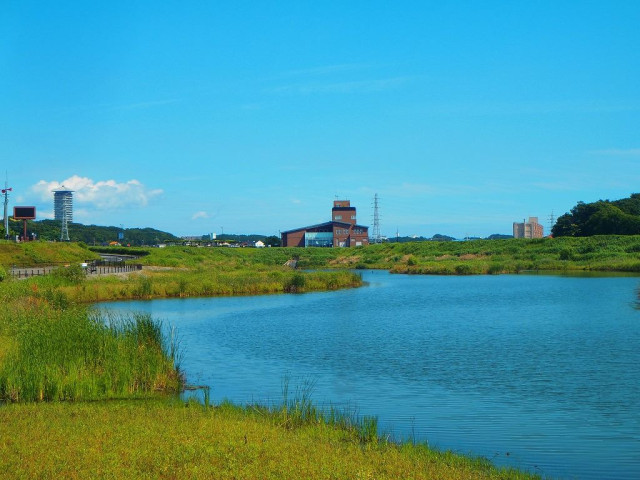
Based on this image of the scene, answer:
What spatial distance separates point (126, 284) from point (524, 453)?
119 feet

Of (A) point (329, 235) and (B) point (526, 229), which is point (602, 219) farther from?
(B) point (526, 229)

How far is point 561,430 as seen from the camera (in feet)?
42.0

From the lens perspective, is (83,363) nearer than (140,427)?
No

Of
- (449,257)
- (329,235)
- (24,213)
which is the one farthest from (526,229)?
(24,213)

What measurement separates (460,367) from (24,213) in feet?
280

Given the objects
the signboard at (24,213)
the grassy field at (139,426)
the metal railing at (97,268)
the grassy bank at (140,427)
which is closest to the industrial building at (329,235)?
the signboard at (24,213)

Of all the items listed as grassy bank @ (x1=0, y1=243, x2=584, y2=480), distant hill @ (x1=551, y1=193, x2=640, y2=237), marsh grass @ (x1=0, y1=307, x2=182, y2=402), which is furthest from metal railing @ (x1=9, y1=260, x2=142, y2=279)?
distant hill @ (x1=551, y1=193, x2=640, y2=237)

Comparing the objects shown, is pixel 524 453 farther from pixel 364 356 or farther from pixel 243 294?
pixel 243 294

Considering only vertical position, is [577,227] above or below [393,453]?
above

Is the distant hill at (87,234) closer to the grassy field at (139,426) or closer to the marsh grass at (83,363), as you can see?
the grassy field at (139,426)

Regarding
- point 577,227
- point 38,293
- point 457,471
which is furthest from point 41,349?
point 577,227

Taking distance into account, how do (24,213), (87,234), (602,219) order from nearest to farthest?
(24,213) → (602,219) → (87,234)

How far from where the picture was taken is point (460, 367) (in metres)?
19.4

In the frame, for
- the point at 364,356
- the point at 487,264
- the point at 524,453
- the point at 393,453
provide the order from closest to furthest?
the point at 393,453, the point at 524,453, the point at 364,356, the point at 487,264
